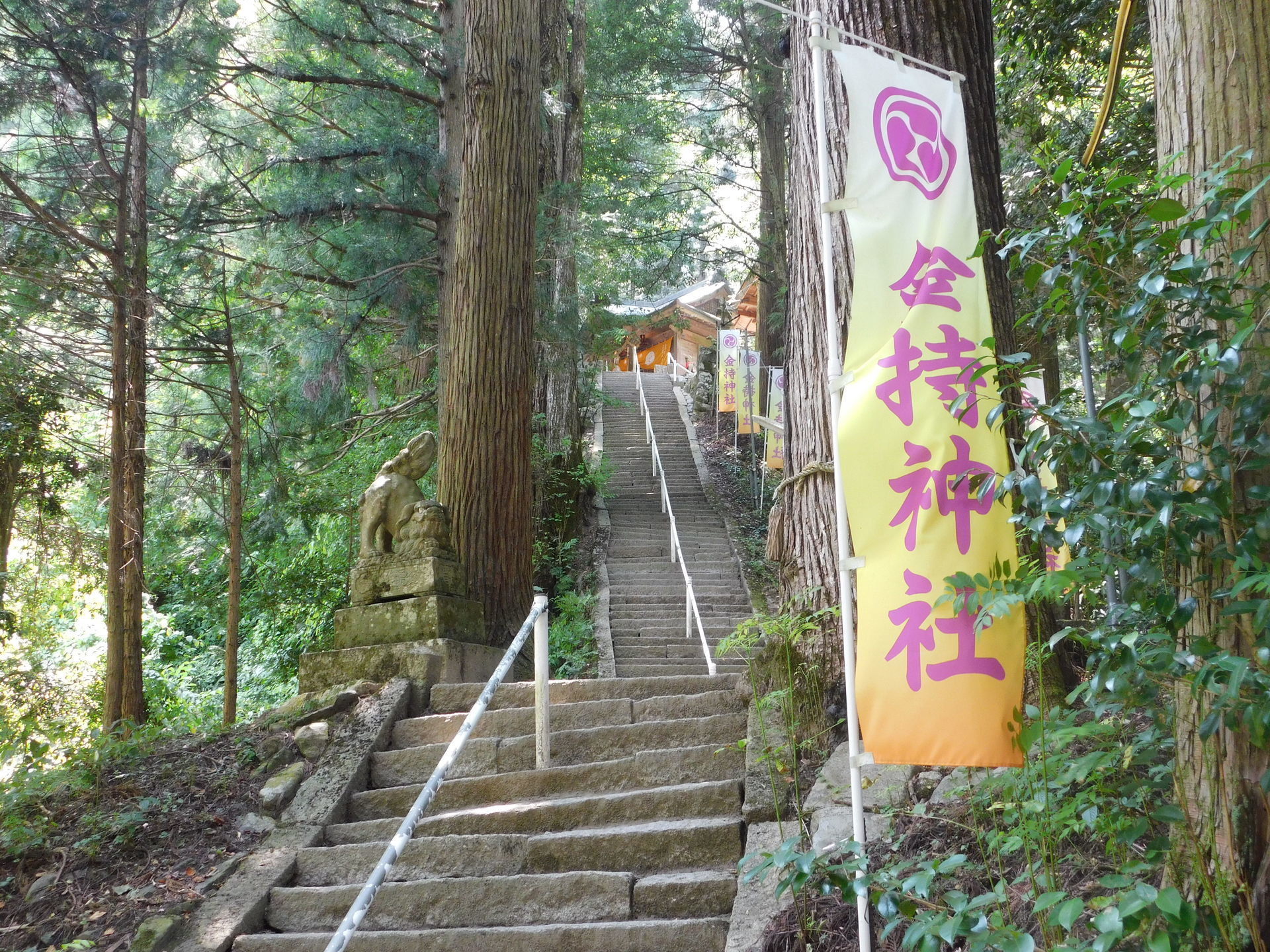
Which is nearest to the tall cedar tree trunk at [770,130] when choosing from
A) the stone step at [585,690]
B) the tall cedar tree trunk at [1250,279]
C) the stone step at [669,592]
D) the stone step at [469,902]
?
the stone step at [669,592]

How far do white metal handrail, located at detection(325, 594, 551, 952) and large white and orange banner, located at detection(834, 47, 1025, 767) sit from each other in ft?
5.63

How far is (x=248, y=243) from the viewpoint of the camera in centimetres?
1121

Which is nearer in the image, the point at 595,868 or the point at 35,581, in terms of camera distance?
the point at 595,868

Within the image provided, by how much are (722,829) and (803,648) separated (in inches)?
33.2

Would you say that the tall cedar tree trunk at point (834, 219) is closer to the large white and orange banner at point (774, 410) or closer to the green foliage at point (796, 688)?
the green foliage at point (796, 688)

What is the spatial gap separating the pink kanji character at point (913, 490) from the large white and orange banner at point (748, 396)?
1326 cm

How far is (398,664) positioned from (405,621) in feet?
1.02

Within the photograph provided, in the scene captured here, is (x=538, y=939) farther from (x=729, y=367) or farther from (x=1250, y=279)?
(x=729, y=367)

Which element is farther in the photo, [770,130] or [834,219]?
[770,130]

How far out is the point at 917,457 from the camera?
262 cm

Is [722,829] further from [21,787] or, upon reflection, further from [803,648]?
[21,787]

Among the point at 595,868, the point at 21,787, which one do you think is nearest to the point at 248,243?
the point at 21,787

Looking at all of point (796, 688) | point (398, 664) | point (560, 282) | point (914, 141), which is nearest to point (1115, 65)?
point (914, 141)

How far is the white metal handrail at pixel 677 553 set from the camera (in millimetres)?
9594
